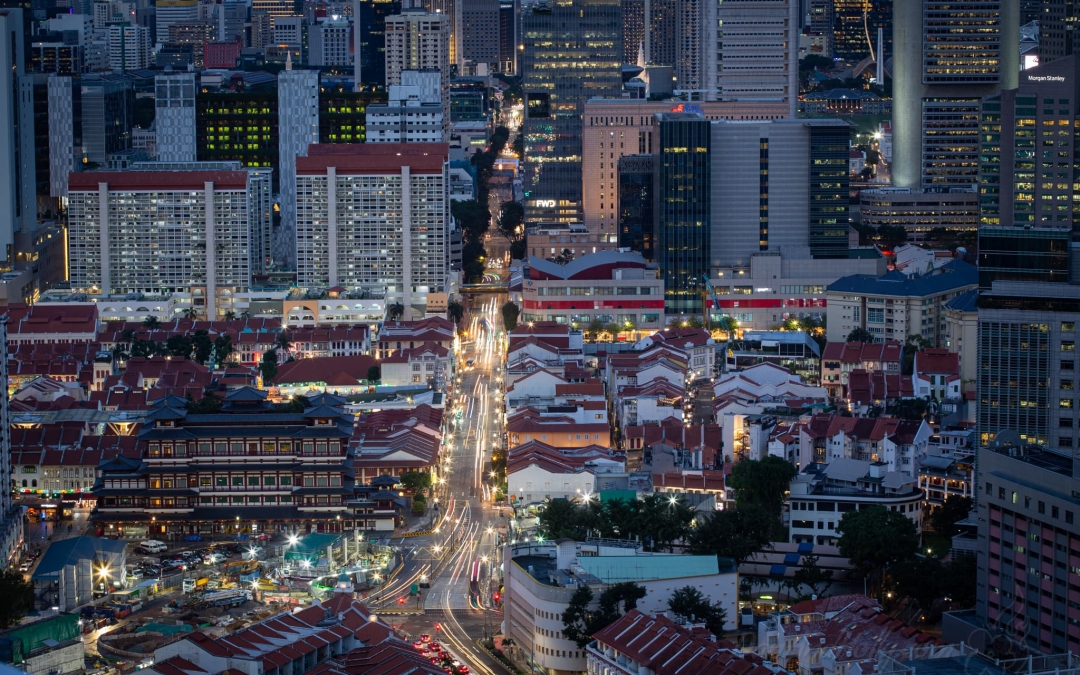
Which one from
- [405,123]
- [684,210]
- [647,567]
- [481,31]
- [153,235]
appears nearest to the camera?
[647,567]

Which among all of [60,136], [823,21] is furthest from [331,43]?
[60,136]

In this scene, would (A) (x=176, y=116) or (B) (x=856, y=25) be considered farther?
(B) (x=856, y=25)

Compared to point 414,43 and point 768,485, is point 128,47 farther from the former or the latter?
point 768,485

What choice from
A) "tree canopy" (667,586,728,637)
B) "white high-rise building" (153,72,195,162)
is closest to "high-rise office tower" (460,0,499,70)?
"white high-rise building" (153,72,195,162)

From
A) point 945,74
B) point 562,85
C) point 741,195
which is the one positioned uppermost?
point 945,74

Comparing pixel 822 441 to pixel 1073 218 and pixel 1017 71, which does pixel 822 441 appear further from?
pixel 1017 71

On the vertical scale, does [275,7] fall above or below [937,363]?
above

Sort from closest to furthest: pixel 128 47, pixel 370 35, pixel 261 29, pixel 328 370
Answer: pixel 328 370 → pixel 370 35 → pixel 128 47 → pixel 261 29

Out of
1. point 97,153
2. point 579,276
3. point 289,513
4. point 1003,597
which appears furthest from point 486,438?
point 97,153

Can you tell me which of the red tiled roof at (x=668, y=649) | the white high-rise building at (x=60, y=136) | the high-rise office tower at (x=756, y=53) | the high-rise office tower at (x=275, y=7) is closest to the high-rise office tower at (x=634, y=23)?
the high-rise office tower at (x=275, y=7)
